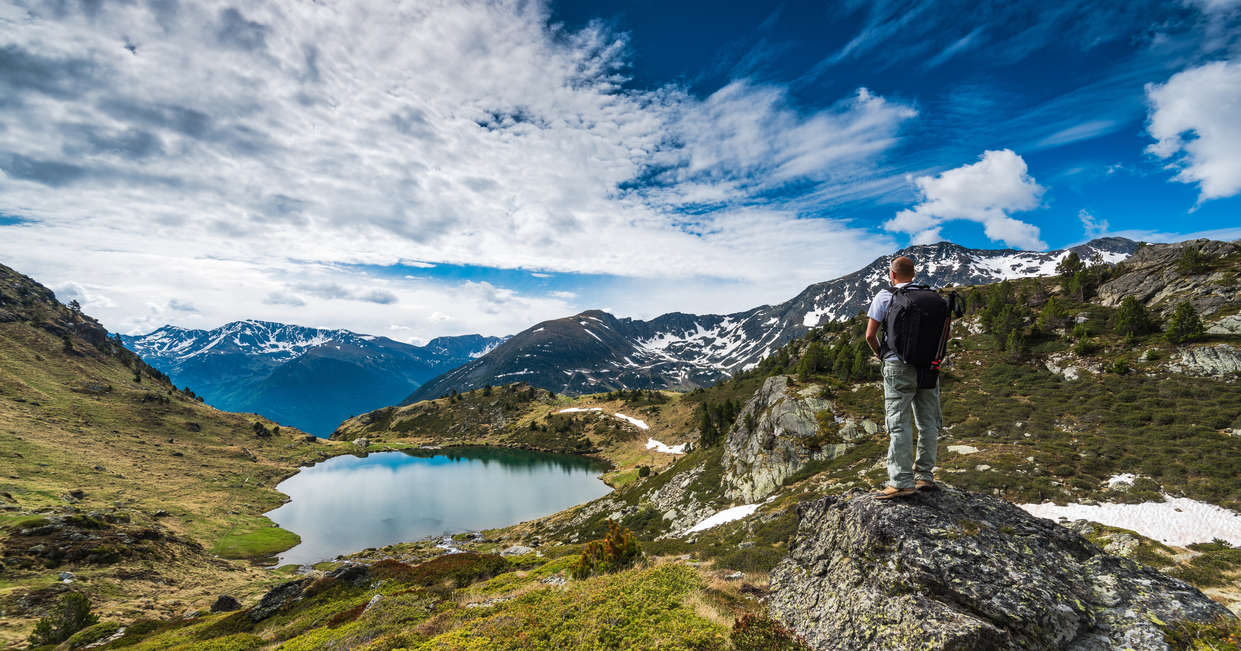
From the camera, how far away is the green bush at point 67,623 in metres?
24.8

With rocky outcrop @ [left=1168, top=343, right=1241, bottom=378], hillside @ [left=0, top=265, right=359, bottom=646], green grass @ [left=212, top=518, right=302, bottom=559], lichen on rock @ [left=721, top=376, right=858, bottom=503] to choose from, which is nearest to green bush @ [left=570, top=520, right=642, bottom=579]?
lichen on rock @ [left=721, top=376, right=858, bottom=503]

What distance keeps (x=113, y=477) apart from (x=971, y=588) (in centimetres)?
13107

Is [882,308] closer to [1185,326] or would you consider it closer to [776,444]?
[776,444]

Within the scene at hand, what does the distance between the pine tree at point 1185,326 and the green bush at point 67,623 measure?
92772 mm

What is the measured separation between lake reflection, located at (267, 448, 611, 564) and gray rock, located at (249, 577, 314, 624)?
58.6 meters

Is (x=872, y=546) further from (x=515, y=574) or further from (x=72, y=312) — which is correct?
(x=72, y=312)

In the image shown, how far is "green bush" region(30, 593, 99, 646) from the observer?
2480 cm

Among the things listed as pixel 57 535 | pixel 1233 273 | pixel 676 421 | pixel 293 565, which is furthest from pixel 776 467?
pixel 676 421

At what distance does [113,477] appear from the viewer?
79938 millimetres

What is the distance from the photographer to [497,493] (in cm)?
10294

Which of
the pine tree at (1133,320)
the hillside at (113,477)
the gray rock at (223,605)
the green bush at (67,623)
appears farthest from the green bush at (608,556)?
the pine tree at (1133,320)

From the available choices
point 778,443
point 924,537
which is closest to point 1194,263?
point 778,443

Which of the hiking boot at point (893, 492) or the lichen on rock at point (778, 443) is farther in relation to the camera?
the lichen on rock at point (778, 443)

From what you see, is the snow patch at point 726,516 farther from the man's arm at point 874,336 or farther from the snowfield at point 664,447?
the snowfield at point 664,447
